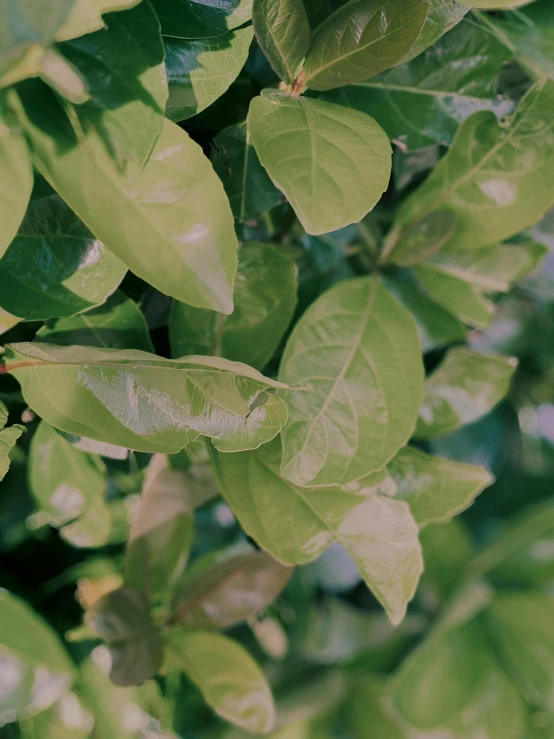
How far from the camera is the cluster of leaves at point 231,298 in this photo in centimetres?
26

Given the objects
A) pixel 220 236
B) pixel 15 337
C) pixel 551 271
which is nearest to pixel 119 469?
pixel 15 337

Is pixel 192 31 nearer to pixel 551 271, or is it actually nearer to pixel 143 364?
pixel 143 364

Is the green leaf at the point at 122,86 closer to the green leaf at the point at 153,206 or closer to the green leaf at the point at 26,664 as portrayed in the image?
the green leaf at the point at 153,206

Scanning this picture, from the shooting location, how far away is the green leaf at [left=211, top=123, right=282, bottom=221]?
361 millimetres

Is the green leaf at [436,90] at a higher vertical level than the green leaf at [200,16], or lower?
lower

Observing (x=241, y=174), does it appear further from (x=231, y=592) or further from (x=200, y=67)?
(x=231, y=592)

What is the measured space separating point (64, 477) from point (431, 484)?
10.0 inches

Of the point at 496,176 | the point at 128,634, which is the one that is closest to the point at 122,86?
the point at 496,176

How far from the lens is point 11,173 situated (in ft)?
0.81

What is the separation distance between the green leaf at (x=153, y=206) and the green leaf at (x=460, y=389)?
0.90ft

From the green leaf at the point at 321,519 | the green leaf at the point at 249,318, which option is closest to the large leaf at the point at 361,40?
the green leaf at the point at 249,318

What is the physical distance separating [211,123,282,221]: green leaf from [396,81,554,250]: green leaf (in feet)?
0.42

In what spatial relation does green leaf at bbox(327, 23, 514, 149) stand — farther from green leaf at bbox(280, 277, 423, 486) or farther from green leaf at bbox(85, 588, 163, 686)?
green leaf at bbox(85, 588, 163, 686)

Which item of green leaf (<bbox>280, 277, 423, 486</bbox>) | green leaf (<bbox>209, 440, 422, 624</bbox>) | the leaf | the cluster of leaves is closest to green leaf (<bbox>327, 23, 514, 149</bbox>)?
the cluster of leaves
